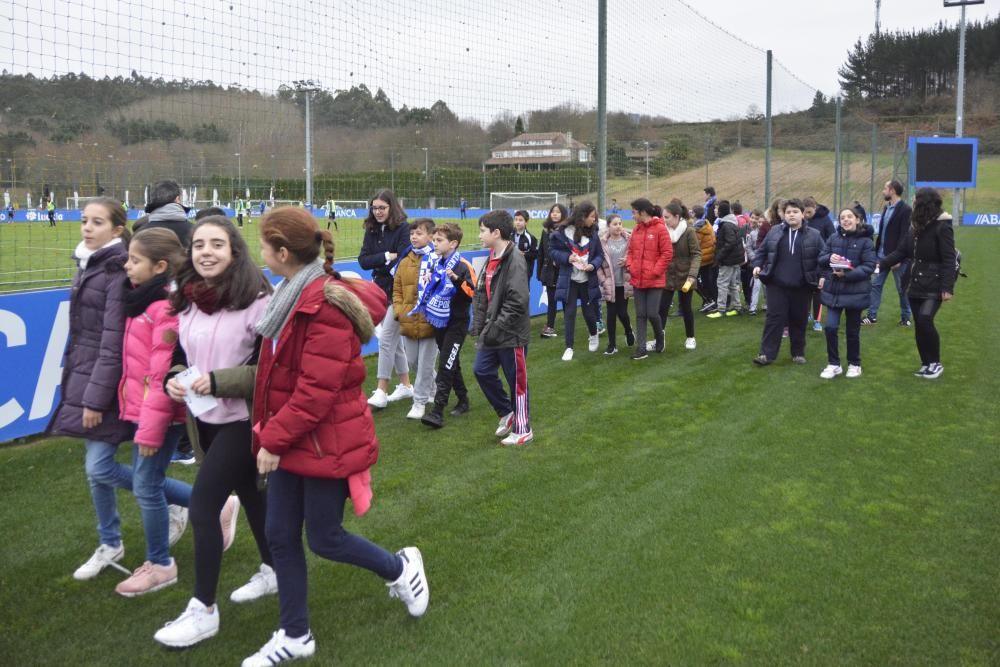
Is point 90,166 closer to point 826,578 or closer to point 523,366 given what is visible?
point 523,366

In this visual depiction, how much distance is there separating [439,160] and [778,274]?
512cm

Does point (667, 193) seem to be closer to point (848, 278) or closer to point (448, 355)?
point (848, 278)

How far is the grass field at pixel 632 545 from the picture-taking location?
3572 mm

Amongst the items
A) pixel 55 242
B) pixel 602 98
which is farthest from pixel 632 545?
pixel 55 242

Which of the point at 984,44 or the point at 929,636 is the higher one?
the point at 984,44

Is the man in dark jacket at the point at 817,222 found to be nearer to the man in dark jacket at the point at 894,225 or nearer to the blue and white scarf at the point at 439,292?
the man in dark jacket at the point at 894,225

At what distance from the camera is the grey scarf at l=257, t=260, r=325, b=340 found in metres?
3.21

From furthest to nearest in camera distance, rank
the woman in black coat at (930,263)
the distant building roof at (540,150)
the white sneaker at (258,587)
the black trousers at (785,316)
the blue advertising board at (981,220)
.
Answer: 1. the blue advertising board at (981,220)
2. the distant building roof at (540,150)
3. the black trousers at (785,316)
4. the woman in black coat at (930,263)
5. the white sneaker at (258,587)

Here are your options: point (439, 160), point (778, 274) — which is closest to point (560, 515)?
point (778, 274)

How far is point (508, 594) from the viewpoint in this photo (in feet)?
13.2

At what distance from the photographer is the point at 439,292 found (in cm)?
707

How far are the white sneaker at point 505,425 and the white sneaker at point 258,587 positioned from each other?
2934 millimetres

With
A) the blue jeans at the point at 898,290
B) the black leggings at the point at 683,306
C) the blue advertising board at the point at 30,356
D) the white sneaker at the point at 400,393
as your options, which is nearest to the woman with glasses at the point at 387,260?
the white sneaker at the point at 400,393

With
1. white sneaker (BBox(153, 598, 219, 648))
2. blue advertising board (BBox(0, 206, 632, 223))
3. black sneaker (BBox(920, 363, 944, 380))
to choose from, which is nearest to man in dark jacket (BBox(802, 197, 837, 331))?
black sneaker (BBox(920, 363, 944, 380))
